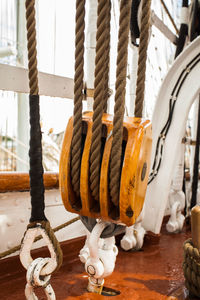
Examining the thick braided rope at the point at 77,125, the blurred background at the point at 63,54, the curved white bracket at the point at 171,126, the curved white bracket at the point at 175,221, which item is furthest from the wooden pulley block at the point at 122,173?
the curved white bracket at the point at 175,221

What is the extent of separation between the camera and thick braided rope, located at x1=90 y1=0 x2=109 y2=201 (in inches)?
26.8

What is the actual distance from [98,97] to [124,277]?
0.99 metres

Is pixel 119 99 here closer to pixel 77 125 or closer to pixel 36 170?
pixel 77 125

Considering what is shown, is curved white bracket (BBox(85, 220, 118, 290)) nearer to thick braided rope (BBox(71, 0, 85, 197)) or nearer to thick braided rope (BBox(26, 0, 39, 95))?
thick braided rope (BBox(71, 0, 85, 197))

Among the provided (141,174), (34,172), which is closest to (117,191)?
(141,174)

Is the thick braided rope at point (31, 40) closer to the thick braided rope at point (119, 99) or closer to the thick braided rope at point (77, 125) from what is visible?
the thick braided rope at point (77, 125)

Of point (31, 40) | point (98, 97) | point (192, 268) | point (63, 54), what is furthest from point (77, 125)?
point (63, 54)

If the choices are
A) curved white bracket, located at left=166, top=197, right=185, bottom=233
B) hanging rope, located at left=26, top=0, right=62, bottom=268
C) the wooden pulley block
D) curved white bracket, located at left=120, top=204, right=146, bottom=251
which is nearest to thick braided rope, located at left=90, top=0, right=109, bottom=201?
the wooden pulley block

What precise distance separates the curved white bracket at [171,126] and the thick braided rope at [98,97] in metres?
1.16

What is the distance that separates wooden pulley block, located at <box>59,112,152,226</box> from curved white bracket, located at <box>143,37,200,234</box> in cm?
108

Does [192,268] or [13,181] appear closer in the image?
[192,268]

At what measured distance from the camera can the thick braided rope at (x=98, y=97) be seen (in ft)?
2.23

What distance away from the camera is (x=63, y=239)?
1571 mm

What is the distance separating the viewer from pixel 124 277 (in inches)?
53.2
